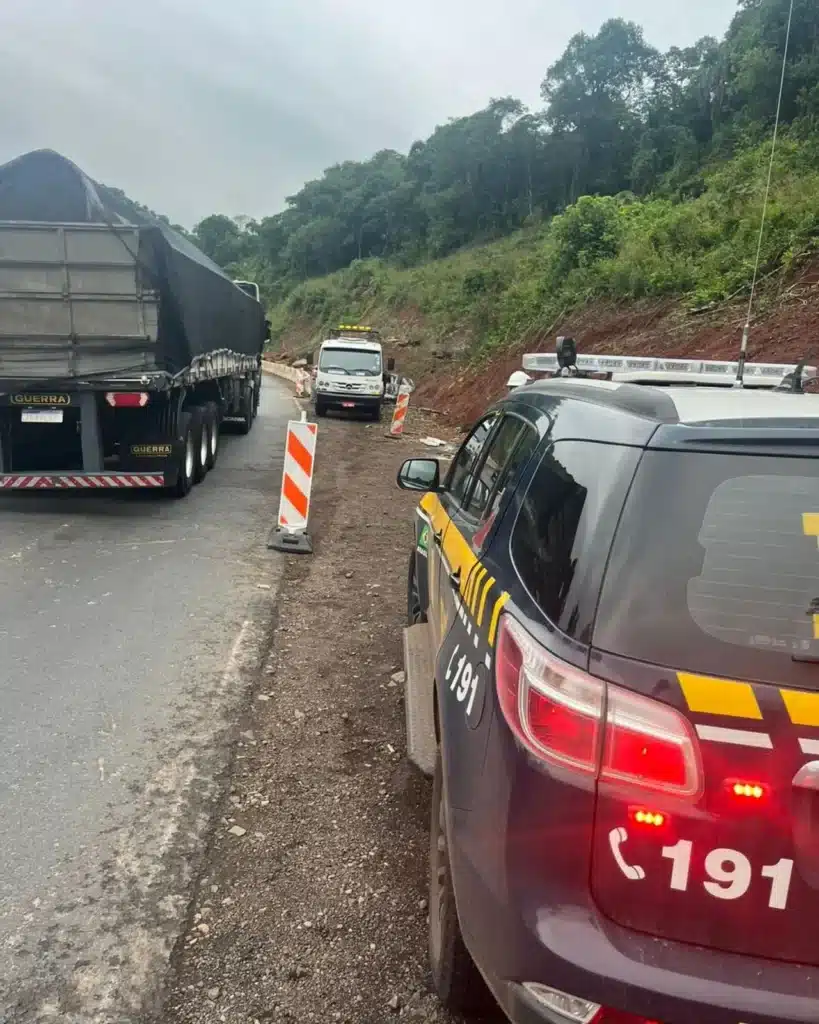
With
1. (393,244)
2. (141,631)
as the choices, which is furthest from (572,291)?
(393,244)

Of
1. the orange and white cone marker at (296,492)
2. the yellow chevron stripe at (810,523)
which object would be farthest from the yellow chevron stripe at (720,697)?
the orange and white cone marker at (296,492)

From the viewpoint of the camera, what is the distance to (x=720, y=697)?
1.61 m

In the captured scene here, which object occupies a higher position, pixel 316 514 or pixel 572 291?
pixel 572 291

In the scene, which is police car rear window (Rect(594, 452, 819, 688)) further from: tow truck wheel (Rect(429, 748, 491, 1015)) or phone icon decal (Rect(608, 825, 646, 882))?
tow truck wheel (Rect(429, 748, 491, 1015))

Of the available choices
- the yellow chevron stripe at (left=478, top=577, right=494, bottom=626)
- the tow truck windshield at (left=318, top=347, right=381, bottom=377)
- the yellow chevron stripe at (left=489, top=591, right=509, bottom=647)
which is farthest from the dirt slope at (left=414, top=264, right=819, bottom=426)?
the yellow chevron stripe at (left=489, top=591, right=509, bottom=647)

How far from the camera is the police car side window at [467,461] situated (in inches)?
145

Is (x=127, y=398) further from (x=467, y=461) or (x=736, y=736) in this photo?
(x=736, y=736)

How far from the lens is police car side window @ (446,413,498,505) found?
3674 mm

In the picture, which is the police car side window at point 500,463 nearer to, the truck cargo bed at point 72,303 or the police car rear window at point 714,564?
the police car rear window at point 714,564

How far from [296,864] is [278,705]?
137cm

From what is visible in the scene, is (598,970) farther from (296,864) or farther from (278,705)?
(278,705)

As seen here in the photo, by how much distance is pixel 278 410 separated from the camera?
23125mm

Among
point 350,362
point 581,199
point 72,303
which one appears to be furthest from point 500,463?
point 581,199

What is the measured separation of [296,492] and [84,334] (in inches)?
112
